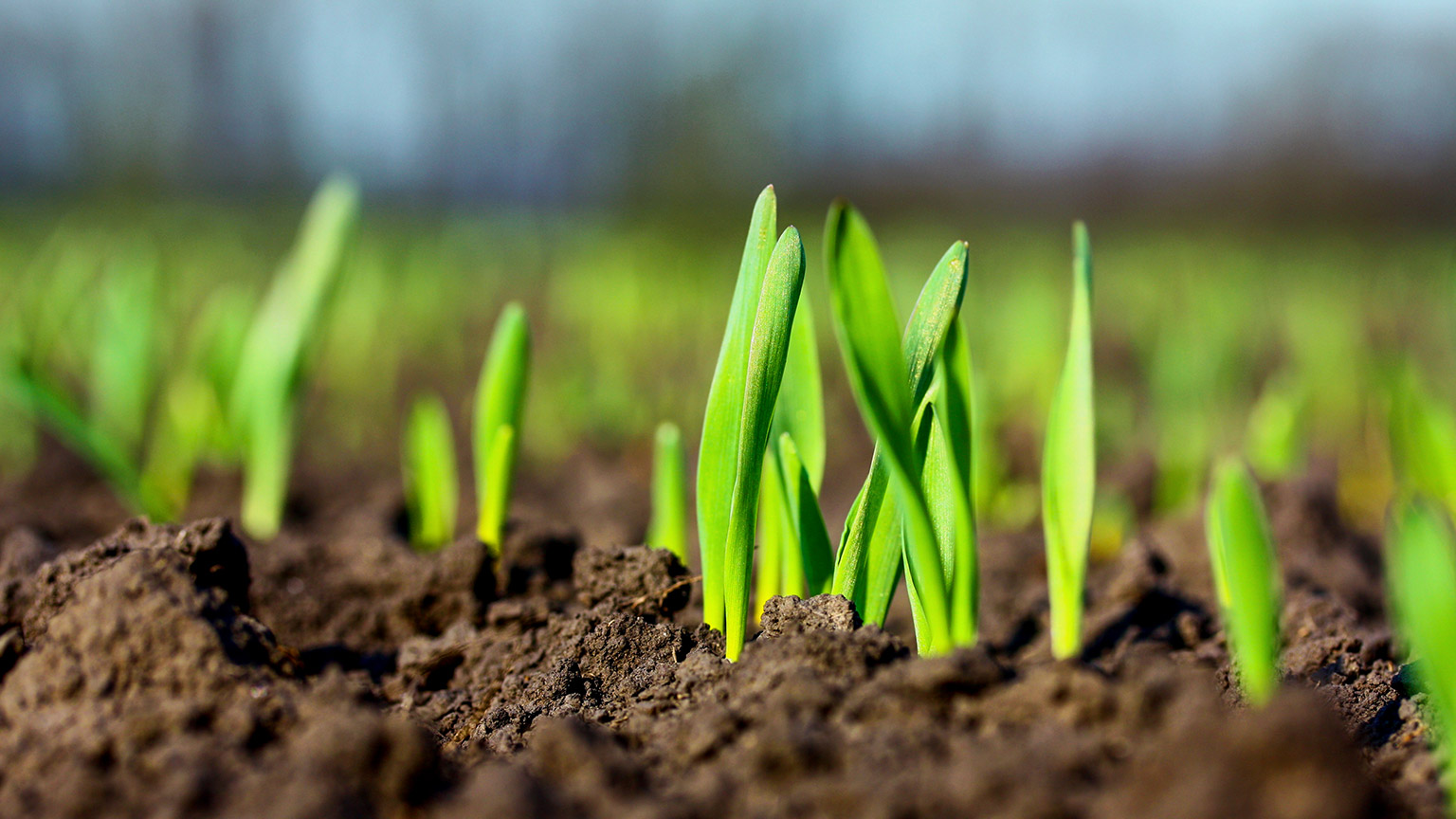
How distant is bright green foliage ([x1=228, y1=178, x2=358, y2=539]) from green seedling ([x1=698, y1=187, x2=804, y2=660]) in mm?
930

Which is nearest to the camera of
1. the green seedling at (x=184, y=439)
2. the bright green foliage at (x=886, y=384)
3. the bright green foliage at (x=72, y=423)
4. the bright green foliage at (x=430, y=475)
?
the bright green foliage at (x=886, y=384)

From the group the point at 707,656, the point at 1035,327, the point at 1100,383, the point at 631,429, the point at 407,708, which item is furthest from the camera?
the point at 1100,383

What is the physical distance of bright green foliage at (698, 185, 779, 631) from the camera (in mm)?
925

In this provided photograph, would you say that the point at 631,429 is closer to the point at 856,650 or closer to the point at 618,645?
the point at 618,645

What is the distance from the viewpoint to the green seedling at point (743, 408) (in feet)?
2.92

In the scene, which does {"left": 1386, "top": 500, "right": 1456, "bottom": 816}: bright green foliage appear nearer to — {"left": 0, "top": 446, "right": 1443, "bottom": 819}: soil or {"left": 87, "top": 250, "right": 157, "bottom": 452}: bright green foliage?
{"left": 0, "top": 446, "right": 1443, "bottom": 819}: soil

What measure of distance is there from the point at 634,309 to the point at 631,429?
140cm

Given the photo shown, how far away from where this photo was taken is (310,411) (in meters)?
3.30

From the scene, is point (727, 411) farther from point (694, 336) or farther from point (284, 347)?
point (694, 336)

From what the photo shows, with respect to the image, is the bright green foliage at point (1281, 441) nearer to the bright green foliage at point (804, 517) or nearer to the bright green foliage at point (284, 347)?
the bright green foliage at point (804, 517)

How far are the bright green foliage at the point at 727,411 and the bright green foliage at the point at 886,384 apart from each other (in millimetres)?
93

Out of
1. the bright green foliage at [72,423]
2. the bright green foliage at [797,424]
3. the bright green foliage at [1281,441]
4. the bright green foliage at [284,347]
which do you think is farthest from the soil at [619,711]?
the bright green foliage at [1281,441]

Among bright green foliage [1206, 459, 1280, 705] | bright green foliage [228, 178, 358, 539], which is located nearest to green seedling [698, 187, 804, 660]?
bright green foliage [1206, 459, 1280, 705]

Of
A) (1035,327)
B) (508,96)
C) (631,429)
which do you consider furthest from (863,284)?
(508,96)
